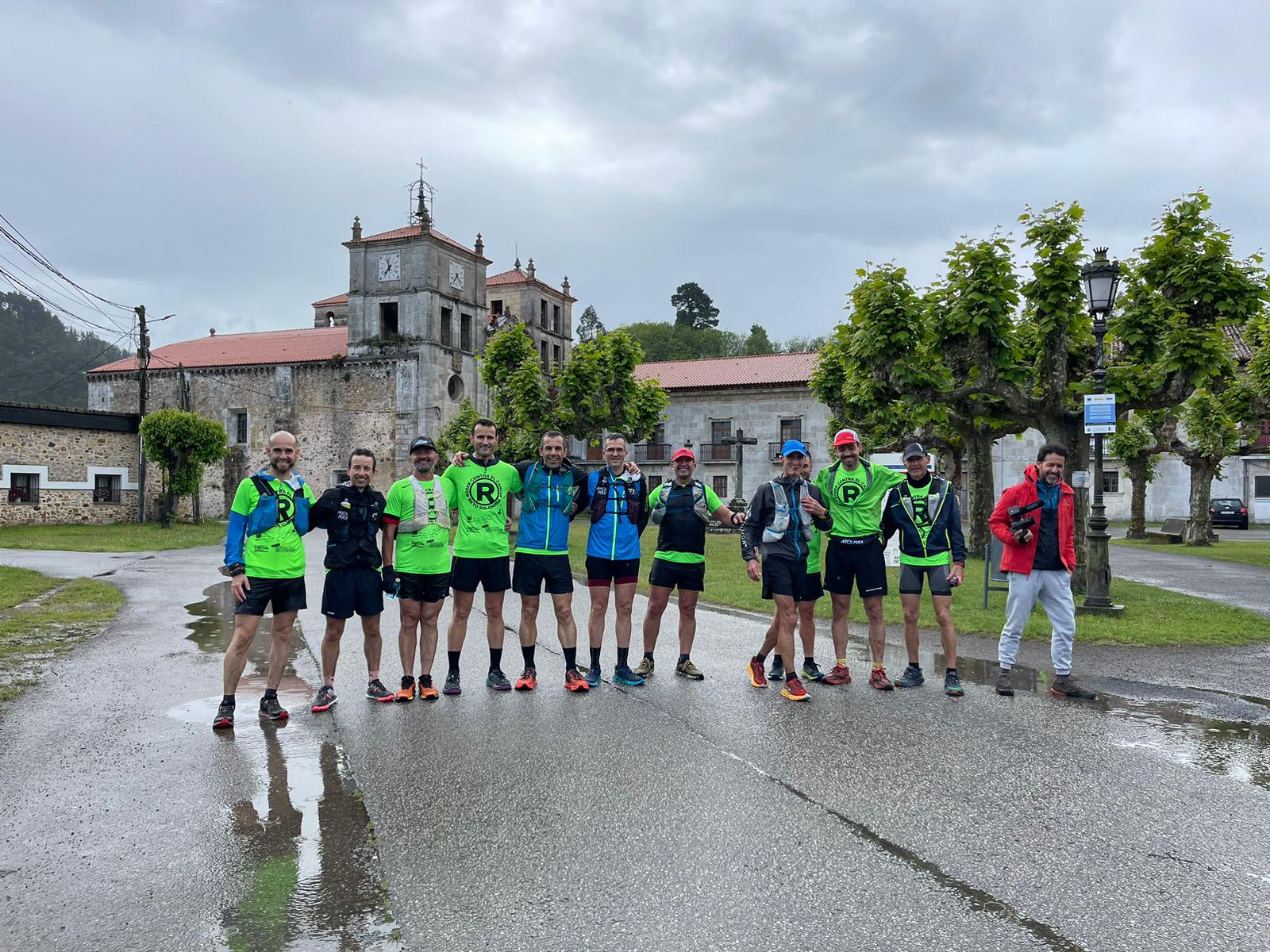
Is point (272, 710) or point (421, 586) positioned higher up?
point (421, 586)

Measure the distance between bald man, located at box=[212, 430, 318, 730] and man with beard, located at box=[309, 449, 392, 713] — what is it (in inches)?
8.7

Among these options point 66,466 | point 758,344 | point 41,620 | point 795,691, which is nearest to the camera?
point 795,691

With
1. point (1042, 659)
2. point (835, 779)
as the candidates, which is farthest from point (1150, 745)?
point (1042, 659)

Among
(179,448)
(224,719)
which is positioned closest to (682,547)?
(224,719)

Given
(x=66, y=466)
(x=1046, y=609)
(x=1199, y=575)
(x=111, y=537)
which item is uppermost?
(x=66, y=466)

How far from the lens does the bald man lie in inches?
243

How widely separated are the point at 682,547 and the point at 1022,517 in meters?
2.78

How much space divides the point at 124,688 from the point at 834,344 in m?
21.1

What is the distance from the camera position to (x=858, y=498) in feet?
24.2

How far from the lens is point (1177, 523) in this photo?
32.6 m

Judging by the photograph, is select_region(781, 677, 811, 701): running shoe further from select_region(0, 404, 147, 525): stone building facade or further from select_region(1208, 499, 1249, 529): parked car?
select_region(1208, 499, 1249, 529): parked car

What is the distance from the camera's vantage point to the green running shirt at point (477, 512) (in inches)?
277

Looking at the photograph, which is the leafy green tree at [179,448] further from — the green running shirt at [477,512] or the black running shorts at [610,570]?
the black running shorts at [610,570]

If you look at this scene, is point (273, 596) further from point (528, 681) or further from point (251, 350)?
point (251, 350)
